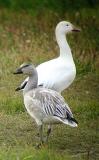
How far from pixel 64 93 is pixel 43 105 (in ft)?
11.3

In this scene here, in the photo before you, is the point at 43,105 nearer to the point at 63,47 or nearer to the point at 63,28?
the point at 63,47

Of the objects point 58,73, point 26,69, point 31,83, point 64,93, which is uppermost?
point 26,69

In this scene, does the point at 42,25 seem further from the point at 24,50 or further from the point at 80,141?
the point at 80,141

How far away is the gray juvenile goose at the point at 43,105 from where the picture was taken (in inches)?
366

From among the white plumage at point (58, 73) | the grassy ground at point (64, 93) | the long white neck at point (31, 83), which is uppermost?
the long white neck at point (31, 83)

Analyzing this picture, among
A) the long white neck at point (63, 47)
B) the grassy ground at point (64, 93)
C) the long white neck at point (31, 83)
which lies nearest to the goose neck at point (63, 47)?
the long white neck at point (63, 47)

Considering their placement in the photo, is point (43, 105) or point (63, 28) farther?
point (63, 28)

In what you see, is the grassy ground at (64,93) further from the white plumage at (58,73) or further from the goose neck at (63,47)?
the goose neck at (63,47)

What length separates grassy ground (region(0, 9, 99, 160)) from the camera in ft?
31.0

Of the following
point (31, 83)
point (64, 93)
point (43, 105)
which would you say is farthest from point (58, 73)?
point (43, 105)

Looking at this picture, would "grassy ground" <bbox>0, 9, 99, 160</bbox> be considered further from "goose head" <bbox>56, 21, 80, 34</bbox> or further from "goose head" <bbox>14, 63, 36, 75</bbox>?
"goose head" <bbox>56, 21, 80, 34</bbox>

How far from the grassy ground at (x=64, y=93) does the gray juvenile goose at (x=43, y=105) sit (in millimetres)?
344

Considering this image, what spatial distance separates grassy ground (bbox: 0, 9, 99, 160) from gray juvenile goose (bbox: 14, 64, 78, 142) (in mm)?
344

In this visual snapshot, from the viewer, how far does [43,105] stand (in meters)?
9.55
